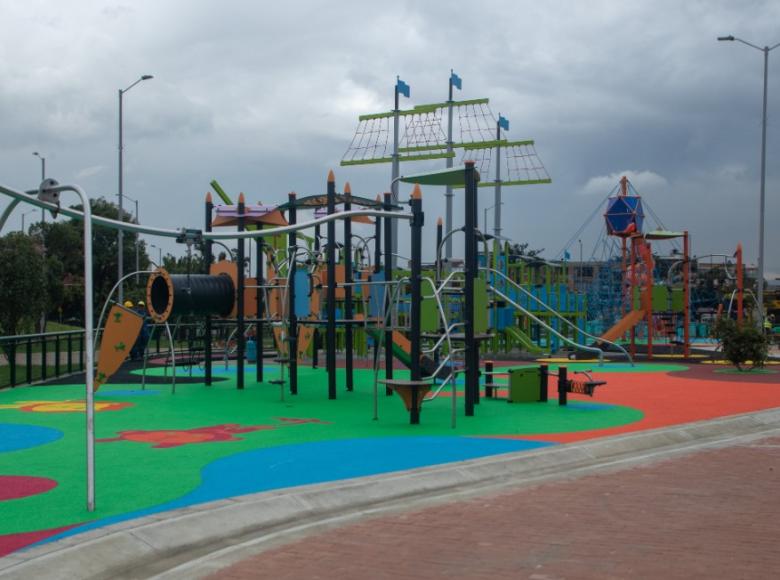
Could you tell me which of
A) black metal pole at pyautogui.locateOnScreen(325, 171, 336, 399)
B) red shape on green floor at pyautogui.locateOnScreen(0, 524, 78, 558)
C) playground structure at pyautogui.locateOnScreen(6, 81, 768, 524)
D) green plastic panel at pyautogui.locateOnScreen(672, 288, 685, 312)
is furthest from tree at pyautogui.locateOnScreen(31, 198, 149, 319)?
red shape on green floor at pyautogui.locateOnScreen(0, 524, 78, 558)

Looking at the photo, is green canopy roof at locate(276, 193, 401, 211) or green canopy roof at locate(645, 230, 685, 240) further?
green canopy roof at locate(645, 230, 685, 240)

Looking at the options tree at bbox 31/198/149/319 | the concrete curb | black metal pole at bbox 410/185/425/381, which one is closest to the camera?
the concrete curb

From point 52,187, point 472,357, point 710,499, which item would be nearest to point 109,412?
point 472,357

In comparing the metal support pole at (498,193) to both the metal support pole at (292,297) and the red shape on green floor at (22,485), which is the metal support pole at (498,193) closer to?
the metal support pole at (292,297)

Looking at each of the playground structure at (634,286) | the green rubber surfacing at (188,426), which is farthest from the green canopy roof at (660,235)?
the green rubber surfacing at (188,426)

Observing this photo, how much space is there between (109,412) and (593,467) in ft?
30.2

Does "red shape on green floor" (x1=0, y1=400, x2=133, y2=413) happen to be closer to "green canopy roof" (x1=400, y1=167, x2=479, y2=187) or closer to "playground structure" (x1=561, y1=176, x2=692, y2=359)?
"green canopy roof" (x1=400, y1=167, x2=479, y2=187)

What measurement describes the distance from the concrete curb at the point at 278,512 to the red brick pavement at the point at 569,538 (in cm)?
40

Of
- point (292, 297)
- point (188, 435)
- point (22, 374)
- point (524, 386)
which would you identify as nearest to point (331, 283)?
point (292, 297)

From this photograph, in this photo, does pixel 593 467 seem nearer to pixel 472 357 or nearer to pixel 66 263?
pixel 472 357

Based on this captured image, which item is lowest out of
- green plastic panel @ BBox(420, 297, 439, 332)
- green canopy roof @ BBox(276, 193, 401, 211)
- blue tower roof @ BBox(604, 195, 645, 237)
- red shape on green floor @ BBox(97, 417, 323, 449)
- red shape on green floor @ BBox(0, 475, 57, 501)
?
red shape on green floor @ BBox(97, 417, 323, 449)

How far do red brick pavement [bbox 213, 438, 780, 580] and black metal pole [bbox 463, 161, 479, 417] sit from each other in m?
5.17

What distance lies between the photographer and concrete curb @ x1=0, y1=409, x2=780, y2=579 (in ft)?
20.8

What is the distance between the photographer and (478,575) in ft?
20.6
